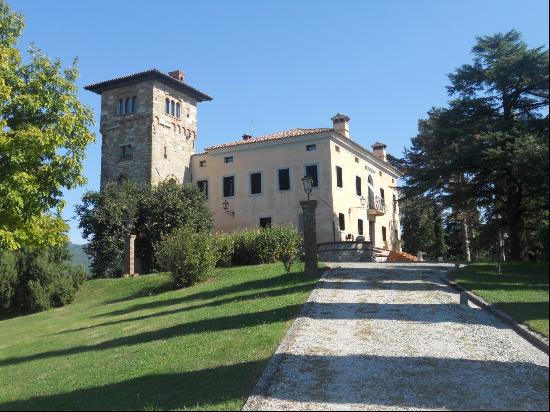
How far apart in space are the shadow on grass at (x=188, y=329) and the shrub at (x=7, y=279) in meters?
10.8

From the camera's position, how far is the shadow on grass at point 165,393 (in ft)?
19.4

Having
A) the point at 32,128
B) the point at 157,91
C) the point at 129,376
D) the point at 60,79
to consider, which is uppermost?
the point at 157,91

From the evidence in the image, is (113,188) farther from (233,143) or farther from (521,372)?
(521,372)

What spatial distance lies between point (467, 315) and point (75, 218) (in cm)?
2407

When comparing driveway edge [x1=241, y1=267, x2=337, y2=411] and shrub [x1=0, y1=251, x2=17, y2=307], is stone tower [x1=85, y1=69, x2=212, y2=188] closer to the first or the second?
shrub [x1=0, y1=251, x2=17, y2=307]

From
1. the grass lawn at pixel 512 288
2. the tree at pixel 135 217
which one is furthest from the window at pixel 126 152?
the grass lawn at pixel 512 288

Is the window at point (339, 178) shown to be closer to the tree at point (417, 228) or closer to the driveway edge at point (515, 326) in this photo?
the tree at point (417, 228)

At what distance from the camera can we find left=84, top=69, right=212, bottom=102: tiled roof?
113 ft

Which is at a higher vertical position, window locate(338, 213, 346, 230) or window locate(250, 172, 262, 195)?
window locate(250, 172, 262, 195)

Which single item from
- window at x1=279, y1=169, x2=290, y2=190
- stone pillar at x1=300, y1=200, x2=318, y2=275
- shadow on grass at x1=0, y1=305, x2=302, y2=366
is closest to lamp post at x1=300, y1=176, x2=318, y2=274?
stone pillar at x1=300, y1=200, x2=318, y2=275

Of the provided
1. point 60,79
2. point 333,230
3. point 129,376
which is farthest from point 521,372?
point 333,230

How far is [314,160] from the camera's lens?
1273 inches

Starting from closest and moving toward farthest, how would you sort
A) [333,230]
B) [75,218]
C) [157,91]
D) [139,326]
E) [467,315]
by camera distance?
[467,315] → [139,326] → [75,218] → [333,230] → [157,91]

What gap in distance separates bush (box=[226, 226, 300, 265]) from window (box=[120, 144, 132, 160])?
43.7 feet
